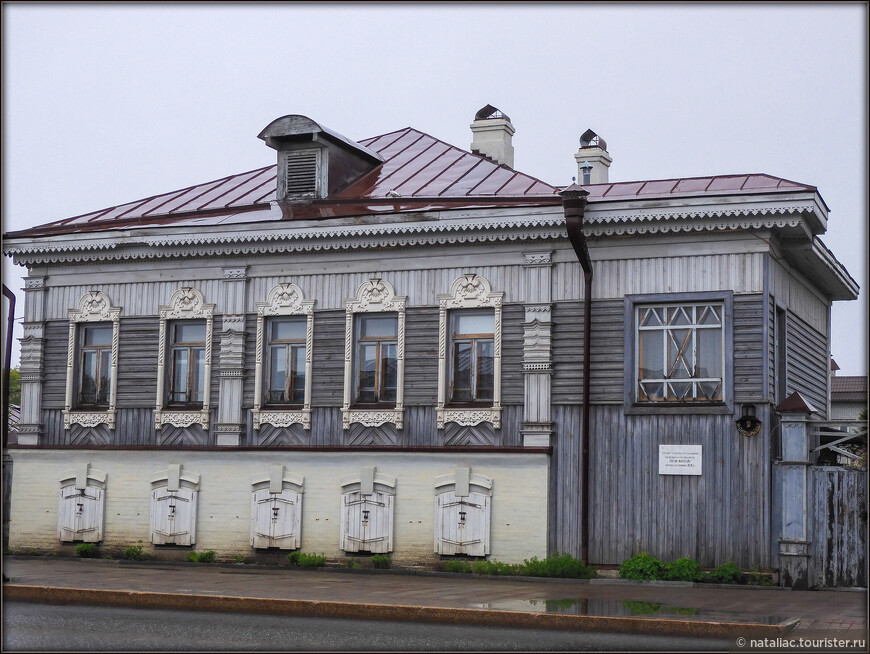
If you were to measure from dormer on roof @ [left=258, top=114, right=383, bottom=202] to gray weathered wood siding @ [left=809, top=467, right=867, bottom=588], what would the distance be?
1057 cm

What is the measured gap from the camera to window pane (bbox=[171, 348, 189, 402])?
857 inches

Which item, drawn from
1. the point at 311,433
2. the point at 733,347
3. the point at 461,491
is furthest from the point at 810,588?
the point at 311,433

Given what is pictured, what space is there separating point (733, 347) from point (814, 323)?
5.12m

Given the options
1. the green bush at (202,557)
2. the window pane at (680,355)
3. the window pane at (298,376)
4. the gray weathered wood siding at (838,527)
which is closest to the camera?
the gray weathered wood siding at (838,527)

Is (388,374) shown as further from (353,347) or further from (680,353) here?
(680,353)

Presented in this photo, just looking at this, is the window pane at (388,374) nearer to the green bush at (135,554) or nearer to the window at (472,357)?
the window at (472,357)

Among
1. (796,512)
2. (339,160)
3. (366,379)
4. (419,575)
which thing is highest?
(339,160)

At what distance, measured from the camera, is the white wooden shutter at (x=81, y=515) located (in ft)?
71.3

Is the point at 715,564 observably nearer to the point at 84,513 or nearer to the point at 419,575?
the point at 419,575

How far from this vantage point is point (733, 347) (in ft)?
59.0

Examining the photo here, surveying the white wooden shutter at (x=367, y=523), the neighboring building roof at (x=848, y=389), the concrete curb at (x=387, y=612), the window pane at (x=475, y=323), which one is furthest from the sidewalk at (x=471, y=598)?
the neighboring building roof at (x=848, y=389)

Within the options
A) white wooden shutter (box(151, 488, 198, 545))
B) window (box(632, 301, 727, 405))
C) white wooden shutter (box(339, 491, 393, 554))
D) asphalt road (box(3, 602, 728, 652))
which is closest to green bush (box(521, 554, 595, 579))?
white wooden shutter (box(339, 491, 393, 554))

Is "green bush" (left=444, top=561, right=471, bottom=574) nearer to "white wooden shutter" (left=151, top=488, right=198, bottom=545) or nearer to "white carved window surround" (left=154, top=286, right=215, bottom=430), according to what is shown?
"white wooden shutter" (left=151, top=488, right=198, bottom=545)

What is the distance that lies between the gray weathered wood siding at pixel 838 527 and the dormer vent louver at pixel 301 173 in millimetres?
10730
